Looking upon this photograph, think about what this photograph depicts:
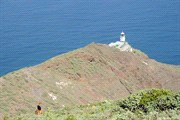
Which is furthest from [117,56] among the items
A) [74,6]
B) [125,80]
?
[74,6]

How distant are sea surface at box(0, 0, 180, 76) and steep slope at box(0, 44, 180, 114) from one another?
32.1m

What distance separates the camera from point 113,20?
107m

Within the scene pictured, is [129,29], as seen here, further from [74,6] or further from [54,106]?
[54,106]

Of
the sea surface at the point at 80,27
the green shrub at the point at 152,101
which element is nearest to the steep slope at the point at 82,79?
the green shrub at the point at 152,101

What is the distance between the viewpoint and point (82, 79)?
40.1 m

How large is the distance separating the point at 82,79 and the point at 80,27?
62.0 meters

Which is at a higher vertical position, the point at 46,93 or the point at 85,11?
the point at 85,11

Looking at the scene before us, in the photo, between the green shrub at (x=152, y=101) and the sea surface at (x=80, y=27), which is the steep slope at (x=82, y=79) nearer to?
the green shrub at (x=152, y=101)

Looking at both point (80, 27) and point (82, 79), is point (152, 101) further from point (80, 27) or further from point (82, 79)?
point (80, 27)

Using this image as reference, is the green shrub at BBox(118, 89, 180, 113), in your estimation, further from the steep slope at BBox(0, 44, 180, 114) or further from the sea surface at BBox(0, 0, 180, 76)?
the sea surface at BBox(0, 0, 180, 76)

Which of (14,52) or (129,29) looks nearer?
(14,52)

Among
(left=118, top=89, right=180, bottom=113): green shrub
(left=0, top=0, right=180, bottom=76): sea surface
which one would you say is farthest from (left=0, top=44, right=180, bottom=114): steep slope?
(left=0, top=0, right=180, bottom=76): sea surface

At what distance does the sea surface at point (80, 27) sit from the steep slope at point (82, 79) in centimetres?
3213

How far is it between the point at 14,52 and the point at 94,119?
250 feet
